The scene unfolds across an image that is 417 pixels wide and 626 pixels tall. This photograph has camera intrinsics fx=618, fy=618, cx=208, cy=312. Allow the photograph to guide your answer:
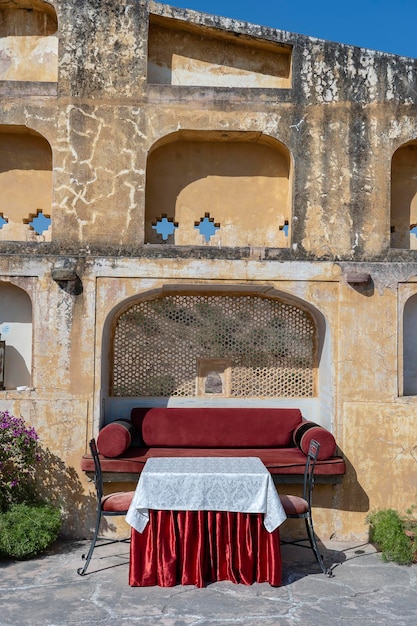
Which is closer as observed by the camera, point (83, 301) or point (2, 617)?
point (2, 617)

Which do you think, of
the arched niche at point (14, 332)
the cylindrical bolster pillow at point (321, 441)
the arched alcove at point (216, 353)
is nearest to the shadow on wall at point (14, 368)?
the arched niche at point (14, 332)

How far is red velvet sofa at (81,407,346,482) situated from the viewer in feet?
23.1

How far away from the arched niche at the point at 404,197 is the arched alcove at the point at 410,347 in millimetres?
812

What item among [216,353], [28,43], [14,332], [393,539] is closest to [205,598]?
[393,539]

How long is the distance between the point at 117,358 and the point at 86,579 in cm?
293

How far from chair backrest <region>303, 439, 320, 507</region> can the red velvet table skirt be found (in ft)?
2.66

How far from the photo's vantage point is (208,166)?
8.33 m

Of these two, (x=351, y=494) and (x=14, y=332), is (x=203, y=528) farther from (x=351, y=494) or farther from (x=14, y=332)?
(x=14, y=332)

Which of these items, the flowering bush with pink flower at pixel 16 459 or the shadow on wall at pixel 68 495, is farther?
the shadow on wall at pixel 68 495

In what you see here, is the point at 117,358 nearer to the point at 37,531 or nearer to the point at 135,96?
the point at 37,531

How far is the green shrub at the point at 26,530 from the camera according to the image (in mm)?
6418

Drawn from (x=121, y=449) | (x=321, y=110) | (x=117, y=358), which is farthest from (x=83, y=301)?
(x=321, y=110)

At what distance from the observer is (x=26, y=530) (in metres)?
6.54

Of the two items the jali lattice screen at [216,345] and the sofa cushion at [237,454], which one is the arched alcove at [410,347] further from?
the sofa cushion at [237,454]
